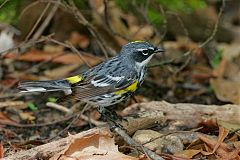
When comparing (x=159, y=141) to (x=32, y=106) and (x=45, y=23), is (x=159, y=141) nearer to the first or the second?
(x=32, y=106)

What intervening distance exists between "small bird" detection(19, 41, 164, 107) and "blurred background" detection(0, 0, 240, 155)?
70 centimetres

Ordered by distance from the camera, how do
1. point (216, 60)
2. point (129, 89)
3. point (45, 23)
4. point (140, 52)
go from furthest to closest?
A: point (216, 60) < point (45, 23) < point (140, 52) < point (129, 89)

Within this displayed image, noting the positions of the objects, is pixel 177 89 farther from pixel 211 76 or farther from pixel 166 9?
pixel 166 9

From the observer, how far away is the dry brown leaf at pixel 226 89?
21.1 ft

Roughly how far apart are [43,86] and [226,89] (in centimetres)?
239

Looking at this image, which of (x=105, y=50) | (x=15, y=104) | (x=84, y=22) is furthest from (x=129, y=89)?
(x=15, y=104)

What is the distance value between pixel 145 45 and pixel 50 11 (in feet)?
7.18

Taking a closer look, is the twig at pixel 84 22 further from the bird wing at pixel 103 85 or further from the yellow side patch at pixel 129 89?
the yellow side patch at pixel 129 89

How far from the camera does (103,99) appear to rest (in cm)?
512

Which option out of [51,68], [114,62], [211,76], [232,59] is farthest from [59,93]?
[232,59]

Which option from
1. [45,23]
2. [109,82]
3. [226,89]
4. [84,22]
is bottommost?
[226,89]

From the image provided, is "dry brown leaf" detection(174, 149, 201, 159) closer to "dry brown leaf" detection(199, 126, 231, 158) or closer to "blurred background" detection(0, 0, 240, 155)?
"dry brown leaf" detection(199, 126, 231, 158)

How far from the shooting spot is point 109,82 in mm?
5180

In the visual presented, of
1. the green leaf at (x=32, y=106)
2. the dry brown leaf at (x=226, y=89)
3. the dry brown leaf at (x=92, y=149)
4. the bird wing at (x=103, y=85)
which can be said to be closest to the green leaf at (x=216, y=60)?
the dry brown leaf at (x=226, y=89)
